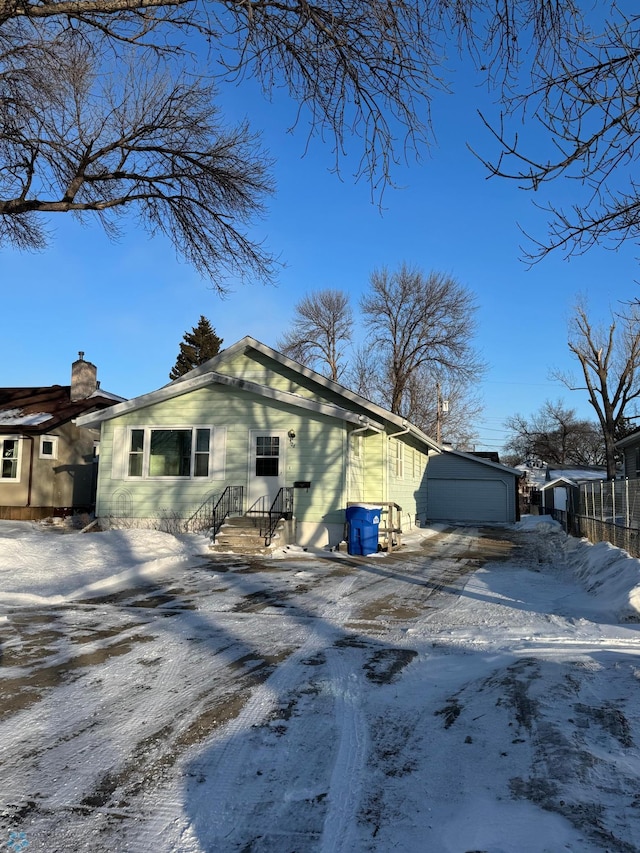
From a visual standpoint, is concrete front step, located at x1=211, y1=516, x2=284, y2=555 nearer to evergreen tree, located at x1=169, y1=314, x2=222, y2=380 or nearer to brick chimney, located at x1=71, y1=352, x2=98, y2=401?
brick chimney, located at x1=71, y1=352, x2=98, y2=401

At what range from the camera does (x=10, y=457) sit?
68.6ft

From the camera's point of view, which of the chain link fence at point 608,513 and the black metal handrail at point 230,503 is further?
the black metal handrail at point 230,503

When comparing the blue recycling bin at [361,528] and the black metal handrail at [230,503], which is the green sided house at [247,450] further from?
the blue recycling bin at [361,528]

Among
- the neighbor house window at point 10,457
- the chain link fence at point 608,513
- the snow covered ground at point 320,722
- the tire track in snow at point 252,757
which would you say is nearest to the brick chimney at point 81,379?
the neighbor house window at point 10,457

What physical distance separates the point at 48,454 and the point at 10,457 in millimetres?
1227

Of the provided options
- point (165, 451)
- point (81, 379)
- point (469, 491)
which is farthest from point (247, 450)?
point (469, 491)

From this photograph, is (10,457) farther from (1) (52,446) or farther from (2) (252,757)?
(2) (252,757)

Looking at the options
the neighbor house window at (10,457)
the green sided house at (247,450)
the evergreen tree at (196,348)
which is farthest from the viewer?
the evergreen tree at (196,348)

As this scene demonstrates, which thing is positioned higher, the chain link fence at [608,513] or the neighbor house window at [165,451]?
the neighbor house window at [165,451]

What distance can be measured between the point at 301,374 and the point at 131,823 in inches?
586

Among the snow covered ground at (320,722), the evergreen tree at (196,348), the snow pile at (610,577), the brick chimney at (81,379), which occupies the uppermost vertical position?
the evergreen tree at (196,348)

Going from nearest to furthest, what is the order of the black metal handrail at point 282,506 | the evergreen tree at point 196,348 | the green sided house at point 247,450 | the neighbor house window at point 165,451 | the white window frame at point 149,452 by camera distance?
the black metal handrail at point 282,506 < the green sided house at point 247,450 < the white window frame at point 149,452 < the neighbor house window at point 165,451 < the evergreen tree at point 196,348

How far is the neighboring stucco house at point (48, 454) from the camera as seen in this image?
20.6 metres

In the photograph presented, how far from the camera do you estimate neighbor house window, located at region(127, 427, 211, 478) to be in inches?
637
